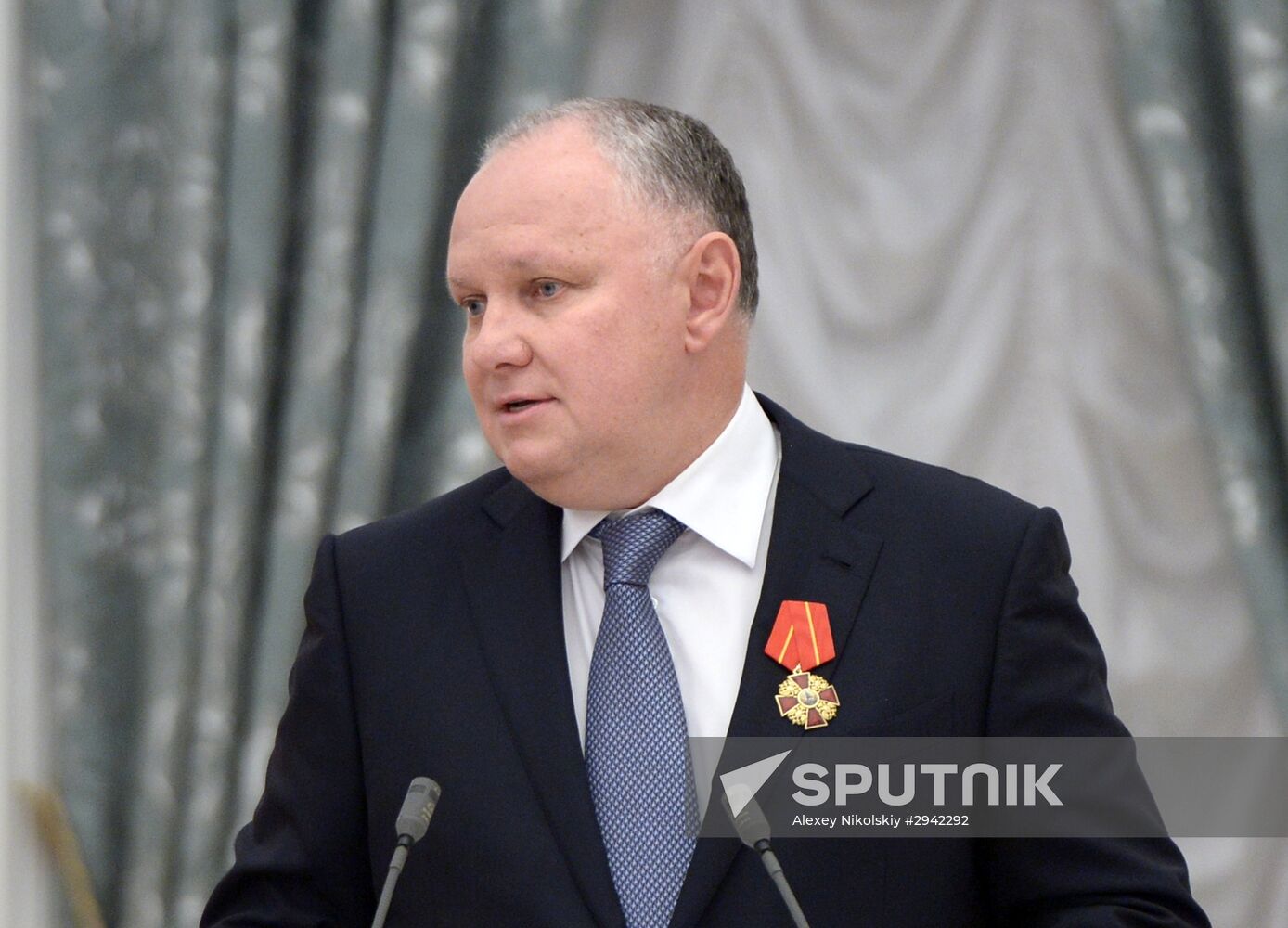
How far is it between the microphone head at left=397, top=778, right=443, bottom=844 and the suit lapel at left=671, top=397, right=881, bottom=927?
1.04 ft

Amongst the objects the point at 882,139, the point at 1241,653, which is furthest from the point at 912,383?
Answer: the point at 1241,653

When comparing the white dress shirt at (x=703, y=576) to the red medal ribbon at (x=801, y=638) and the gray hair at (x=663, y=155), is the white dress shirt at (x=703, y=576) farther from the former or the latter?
the gray hair at (x=663, y=155)

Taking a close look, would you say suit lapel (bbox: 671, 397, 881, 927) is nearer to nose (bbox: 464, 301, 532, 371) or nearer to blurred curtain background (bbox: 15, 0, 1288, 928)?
nose (bbox: 464, 301, 532, 371)

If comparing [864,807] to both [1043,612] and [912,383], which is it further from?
[912,383]

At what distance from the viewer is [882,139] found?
2.97 m

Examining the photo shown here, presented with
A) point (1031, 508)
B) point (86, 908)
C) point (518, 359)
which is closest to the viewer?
Result: point (518, 359)

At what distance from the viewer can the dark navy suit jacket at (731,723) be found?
1.65m

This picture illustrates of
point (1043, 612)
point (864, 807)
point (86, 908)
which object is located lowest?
point (86, 908)

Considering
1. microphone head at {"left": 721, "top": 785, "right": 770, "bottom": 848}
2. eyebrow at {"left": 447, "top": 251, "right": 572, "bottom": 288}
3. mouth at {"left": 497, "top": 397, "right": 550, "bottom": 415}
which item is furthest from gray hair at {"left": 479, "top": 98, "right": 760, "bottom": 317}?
microphone head at {"left": 721, "top": 785, "right": 770, "bottom": 848}

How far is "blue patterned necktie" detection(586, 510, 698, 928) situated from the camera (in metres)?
1.67

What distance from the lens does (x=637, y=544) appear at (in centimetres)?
181

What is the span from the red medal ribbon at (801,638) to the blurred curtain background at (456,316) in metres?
1.24

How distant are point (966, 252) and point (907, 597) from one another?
1.34 metres

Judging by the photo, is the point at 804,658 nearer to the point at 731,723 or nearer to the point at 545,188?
the point at 731,723
